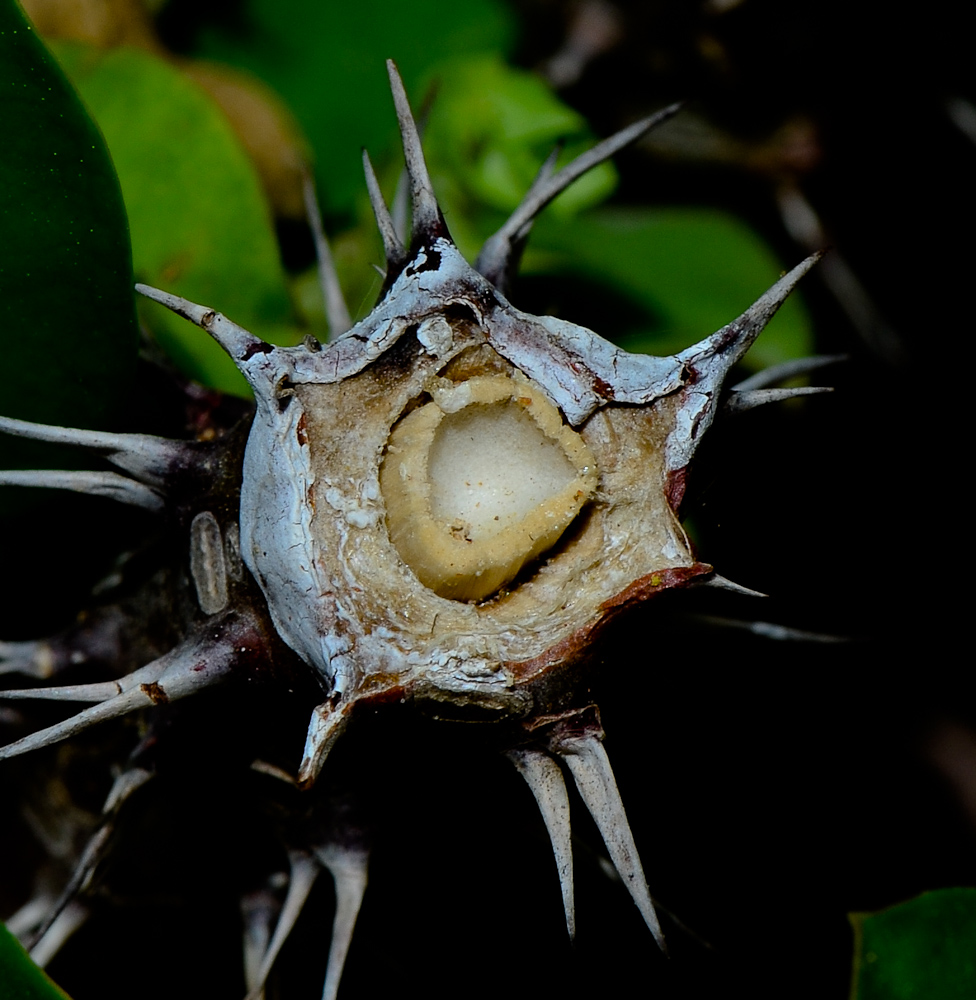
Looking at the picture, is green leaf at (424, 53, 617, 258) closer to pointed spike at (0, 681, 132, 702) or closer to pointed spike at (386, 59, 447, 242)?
pointed spike at (386, 59, 447, 242)

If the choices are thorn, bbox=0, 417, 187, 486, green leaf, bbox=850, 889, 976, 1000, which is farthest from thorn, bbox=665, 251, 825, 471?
green leaf, bbox=850, 889, 976, 1000

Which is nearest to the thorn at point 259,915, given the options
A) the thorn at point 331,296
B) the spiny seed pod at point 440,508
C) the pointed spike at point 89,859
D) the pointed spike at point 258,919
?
the pointed spike at point 258,919

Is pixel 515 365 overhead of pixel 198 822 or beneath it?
overhead

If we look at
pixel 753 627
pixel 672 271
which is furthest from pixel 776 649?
pixel 753 627

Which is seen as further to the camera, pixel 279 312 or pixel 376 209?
pixel 279 312

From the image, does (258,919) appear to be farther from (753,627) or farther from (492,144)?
(492,144)

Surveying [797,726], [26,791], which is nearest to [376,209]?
[26,791]

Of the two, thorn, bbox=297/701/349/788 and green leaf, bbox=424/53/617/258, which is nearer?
thorn, bbox=297/701/349/788

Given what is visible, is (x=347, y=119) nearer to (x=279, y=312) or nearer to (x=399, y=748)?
(x=279, y=312)
